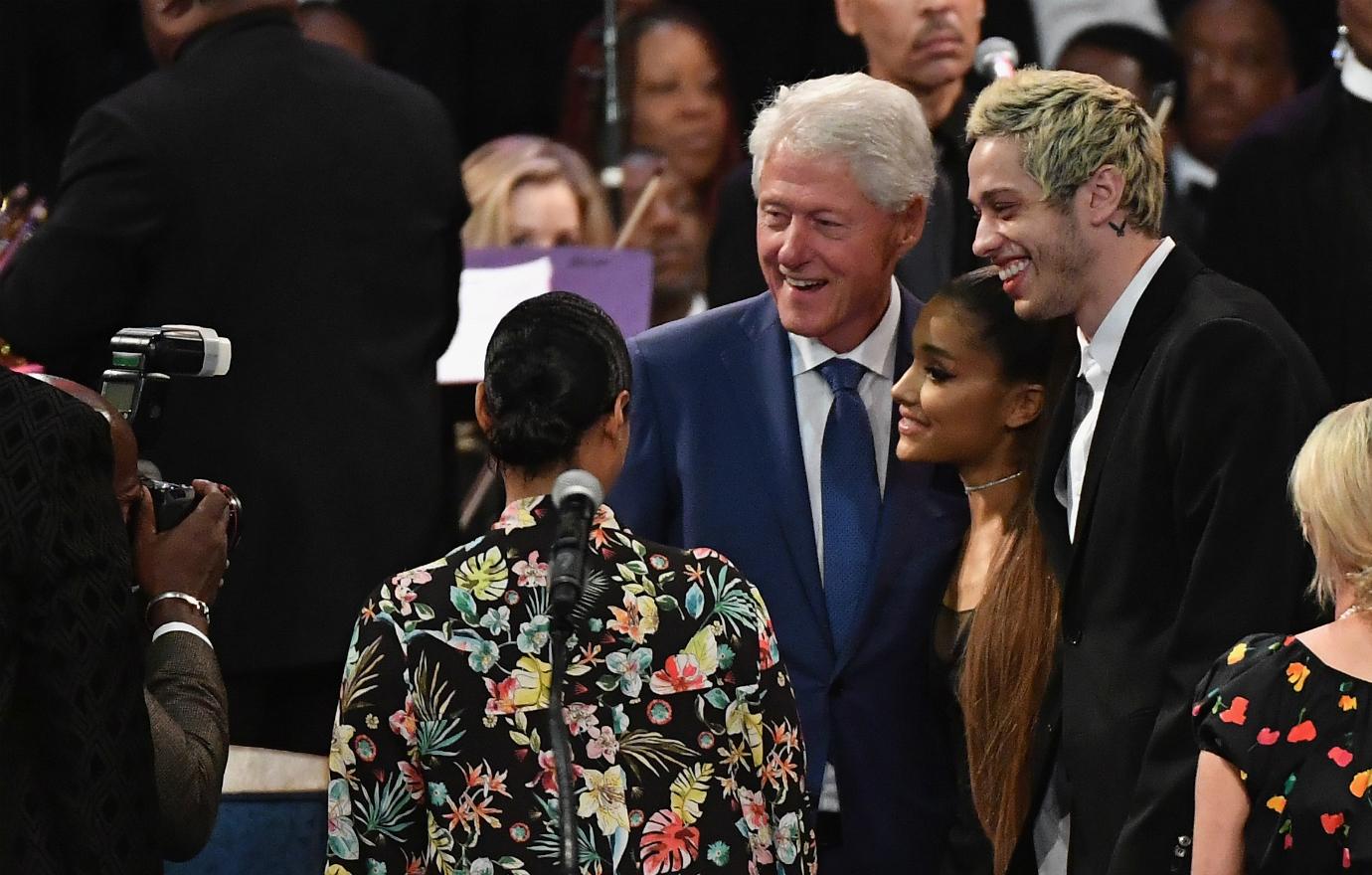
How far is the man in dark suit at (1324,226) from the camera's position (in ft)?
16.3

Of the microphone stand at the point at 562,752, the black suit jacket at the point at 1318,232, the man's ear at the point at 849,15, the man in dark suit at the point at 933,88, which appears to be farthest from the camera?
the black suit jacket at the point at 1318,232

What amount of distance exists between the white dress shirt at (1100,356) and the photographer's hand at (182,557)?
1.18 metres

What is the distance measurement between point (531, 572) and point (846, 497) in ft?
2.98

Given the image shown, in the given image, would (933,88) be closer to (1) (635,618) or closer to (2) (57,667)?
(1) (635,618)

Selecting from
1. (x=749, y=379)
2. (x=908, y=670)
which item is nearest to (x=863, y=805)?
(x=908, y=670)

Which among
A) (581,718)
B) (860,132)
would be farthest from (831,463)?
(581,718)

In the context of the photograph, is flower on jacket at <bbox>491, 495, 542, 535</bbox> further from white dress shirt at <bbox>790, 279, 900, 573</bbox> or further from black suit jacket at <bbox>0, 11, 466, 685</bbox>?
black suit jacket at <bbox>0, 11, 466, 685</bbox>

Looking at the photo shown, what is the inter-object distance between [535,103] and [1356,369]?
2757mm

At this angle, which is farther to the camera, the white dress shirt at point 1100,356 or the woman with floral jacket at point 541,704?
the white dress shirt at point 1100,356

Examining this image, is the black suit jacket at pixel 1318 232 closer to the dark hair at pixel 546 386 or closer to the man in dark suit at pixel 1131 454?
the man in dark suit at pixel 1131 454

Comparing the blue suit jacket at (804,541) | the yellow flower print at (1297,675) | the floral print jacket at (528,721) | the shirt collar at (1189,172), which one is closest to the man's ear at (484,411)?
the floral print jacket at (528,721)

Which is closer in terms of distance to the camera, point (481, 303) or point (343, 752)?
point (343, 752)

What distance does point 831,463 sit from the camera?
11.0 feet

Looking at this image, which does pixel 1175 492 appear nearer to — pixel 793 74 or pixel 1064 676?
pixel 1064 676
